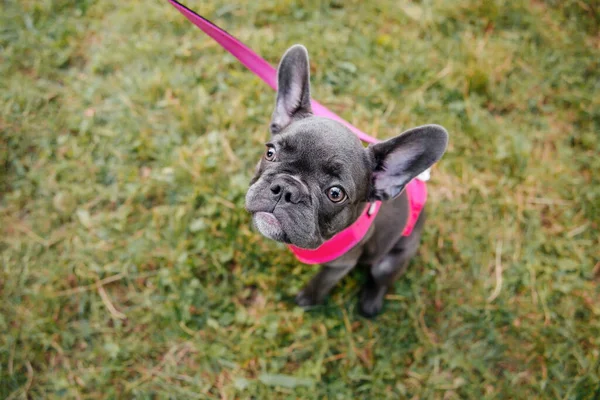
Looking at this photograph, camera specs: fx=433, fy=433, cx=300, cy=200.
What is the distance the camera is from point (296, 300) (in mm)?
4203

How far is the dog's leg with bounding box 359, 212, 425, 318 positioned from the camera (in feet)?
12.9

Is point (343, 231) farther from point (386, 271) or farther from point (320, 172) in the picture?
point (386, 271)

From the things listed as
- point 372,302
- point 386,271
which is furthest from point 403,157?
point 372,302

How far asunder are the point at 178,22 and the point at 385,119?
281 centimetres

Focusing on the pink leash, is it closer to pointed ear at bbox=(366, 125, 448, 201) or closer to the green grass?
pointed ear at bbox=(366, 125, 448, 201)

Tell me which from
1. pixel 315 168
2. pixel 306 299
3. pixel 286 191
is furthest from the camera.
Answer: pixel 306 299

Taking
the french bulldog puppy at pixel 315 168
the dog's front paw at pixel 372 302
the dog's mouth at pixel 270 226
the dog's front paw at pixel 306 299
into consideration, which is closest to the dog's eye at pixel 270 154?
the french bulldog puppy at pixel 315 168

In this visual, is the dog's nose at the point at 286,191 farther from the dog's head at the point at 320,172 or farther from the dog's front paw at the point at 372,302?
the dog's front paw at the point at 372,302

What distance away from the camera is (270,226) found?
9.27 ft

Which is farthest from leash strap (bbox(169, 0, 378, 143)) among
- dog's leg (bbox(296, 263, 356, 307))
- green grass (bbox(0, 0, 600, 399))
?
green grass (bbox(0, 0, 600, 399))

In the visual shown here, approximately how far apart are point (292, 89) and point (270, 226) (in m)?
1.07

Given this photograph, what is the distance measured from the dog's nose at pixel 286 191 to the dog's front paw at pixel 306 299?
1532mm

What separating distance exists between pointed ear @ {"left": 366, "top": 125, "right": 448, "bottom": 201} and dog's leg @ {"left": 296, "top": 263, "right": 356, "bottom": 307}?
81 cm

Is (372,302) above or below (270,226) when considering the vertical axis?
below
